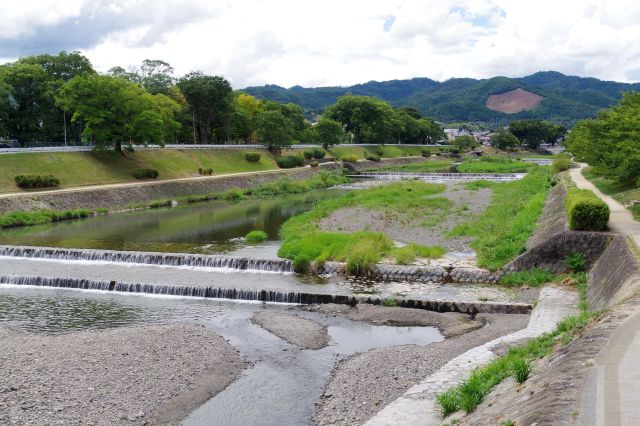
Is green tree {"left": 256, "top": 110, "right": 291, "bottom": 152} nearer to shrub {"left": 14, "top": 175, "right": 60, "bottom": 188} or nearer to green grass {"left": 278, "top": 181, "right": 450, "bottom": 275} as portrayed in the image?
shrub {"left": 14, "top": 175, "right": 60, "bottom": 188}

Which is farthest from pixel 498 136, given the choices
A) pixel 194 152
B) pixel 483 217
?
pixel 483 217

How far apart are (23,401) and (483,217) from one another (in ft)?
112

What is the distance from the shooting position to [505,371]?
12.3 metres

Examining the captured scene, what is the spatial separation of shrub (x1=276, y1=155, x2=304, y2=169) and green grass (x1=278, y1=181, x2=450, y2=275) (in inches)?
1640

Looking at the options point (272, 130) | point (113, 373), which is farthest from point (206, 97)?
point (113, 373)

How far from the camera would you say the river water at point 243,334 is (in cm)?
1430

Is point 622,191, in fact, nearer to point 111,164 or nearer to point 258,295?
point 258,295

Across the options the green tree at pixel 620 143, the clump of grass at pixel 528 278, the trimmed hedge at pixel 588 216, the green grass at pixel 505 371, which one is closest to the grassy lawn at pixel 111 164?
the clump of grass at pixel 528 278

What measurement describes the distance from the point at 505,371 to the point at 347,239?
19.3 metres

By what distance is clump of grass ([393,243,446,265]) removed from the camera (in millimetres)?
27855

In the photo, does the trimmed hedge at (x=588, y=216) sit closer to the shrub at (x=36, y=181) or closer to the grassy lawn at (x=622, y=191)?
the grassy lawn at (x=622, y=191)

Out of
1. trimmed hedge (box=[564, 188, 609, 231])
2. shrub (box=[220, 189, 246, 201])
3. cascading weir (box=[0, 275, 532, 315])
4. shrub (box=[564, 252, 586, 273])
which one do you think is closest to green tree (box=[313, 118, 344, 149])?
shrub (box=[220, 189, 246, 201])

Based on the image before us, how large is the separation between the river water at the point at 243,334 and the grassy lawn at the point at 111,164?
1319 inches

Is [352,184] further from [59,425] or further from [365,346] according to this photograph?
[59,425]
